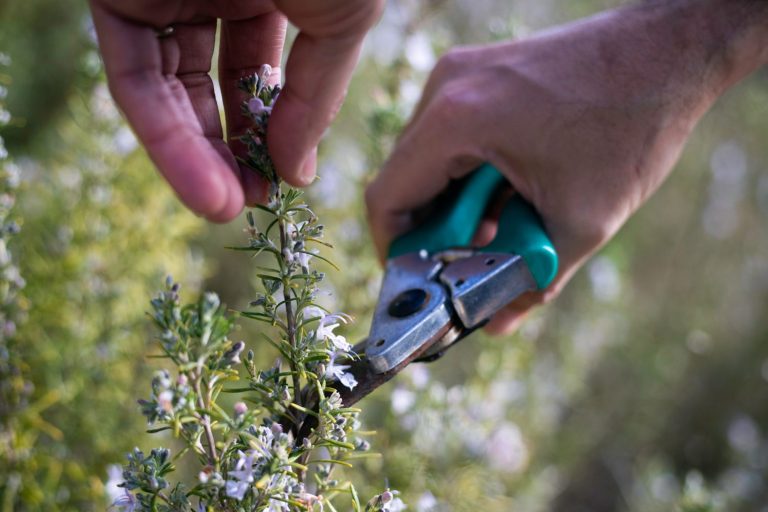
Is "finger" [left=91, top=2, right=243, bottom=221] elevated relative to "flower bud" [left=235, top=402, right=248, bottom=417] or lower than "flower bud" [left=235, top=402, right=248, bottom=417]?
elevated

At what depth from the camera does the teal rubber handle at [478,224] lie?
1.38m

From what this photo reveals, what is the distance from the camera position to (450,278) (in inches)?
51.5

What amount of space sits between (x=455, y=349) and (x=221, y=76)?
2.25 metres

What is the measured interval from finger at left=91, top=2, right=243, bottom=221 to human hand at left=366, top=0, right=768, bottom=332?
0.73 metres

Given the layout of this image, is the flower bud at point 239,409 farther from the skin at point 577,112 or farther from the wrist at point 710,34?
the wrist at point 710,34

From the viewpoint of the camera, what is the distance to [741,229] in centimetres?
437

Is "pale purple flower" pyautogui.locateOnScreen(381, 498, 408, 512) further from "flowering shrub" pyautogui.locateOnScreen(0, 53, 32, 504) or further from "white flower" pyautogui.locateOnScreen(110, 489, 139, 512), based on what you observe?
"flowering shrub" pyautogui.locateOnScreen(0, 53, 32, 504)

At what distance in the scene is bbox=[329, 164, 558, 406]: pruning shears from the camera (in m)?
1.11

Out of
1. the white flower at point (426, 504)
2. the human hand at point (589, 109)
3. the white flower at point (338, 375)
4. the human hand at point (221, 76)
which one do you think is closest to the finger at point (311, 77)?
the human hand at point (221, 76)

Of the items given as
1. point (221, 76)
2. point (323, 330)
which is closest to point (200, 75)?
point (221, 76)

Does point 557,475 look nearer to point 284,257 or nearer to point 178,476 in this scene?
point 178,476

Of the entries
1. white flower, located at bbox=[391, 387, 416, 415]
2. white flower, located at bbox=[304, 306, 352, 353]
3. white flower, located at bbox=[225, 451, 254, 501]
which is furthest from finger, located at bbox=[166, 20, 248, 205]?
white flower, located at bbox=[391, 387, 416, 415]

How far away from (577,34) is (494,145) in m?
0.29

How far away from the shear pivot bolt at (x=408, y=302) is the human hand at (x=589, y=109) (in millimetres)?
312
